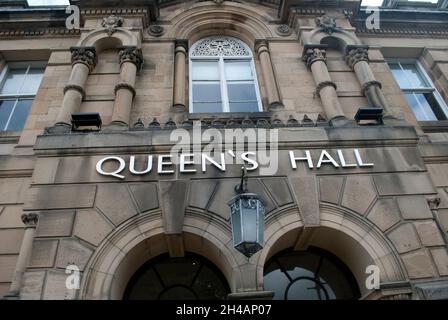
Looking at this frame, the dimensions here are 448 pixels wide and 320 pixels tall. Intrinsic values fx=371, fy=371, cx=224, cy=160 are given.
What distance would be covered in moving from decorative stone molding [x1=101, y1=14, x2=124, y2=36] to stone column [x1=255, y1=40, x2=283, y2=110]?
3609 millimetres

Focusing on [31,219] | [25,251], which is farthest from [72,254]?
[31,219]

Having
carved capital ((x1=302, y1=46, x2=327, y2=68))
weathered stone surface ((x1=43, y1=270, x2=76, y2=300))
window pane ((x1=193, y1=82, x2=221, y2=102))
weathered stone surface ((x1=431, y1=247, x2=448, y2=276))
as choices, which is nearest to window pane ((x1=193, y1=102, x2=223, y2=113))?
window pane ((x1=193, y1=82, x2=221, y2=102))

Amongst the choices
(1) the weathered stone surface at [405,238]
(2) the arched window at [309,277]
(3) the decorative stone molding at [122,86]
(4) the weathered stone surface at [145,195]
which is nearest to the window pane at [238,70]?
(3) the decorative stone molding at [122,86]

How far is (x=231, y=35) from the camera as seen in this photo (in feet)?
35.3

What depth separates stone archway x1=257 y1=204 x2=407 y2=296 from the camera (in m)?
5.73

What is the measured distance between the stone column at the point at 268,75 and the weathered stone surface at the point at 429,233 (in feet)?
12.4

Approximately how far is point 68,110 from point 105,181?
2132 mm

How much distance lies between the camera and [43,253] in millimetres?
5531

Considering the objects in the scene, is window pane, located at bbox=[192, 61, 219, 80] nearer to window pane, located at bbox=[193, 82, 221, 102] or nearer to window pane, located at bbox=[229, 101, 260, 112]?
window pane, located at bbox=[193, 82, 221, 102]

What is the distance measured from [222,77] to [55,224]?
5558 millimetres

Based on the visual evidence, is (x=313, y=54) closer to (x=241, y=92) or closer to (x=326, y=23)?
(x=326, y=23)

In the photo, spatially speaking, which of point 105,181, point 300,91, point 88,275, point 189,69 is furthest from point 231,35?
point 88,275

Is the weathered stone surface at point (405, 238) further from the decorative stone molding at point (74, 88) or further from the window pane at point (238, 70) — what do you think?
the decorative stone molding at point (74, 88)
